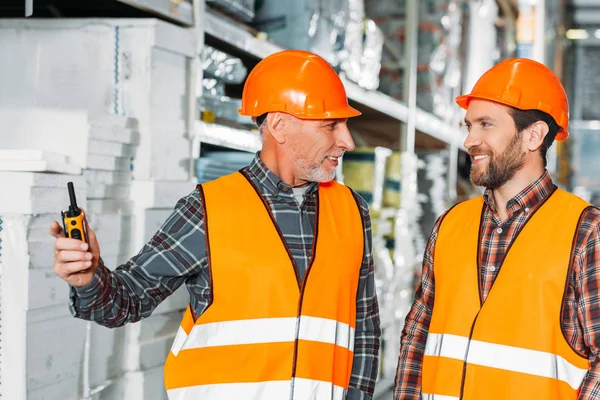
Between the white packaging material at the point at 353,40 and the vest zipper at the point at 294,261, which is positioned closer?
the vest zipper at the point at 294,261

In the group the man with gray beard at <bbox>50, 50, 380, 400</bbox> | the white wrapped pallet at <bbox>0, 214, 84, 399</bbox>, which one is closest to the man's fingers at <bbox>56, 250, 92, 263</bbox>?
the man with gray beard at <bbox>50, 50, 380, 400</bbox>

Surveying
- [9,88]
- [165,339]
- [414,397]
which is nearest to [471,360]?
[414,397]

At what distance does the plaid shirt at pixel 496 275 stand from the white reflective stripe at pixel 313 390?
0.28 meters

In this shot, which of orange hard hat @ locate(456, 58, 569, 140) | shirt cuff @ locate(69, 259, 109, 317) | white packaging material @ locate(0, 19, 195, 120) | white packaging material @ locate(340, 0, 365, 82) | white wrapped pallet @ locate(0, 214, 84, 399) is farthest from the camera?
white packaging material @ locate(340, 0, 365, 82)

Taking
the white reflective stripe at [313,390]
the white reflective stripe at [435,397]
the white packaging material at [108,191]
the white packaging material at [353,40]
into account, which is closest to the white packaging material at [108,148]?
the white packaging material at [108,191]

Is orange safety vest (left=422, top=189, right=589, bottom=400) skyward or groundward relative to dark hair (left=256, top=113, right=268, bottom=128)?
groundward

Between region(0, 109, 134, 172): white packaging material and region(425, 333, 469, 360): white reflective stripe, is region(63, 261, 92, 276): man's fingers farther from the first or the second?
region(425, 333, 469, 360): white reflective stripe

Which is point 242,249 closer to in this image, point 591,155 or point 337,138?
point 337,138

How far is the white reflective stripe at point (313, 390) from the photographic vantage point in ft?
6.94

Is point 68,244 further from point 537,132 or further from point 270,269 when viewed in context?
point 537,132

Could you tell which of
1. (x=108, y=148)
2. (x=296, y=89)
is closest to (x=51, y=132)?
(x=108, y=148)

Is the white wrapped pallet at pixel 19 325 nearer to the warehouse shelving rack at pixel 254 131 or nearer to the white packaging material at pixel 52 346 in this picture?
the white packaging material at pixel 52 346

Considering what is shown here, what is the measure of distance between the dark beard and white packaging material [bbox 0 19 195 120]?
1.09m

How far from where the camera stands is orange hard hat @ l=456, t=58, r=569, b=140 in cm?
231
